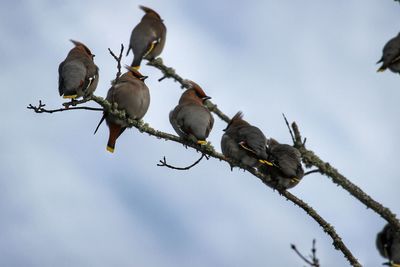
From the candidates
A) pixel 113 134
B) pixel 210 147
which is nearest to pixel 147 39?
pixel 113 134

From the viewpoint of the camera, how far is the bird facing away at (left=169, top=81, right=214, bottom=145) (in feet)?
21.5

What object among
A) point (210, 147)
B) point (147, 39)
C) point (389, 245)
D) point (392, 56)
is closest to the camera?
point (392, 56)

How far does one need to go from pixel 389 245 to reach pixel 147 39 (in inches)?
157

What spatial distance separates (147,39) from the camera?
8242 mm

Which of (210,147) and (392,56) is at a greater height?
(210,147)

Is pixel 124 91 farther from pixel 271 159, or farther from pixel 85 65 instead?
pixel 271 159

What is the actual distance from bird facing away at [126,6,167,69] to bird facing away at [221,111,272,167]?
5.51 feet

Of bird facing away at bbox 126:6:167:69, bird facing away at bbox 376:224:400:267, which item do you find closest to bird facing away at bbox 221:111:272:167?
bird facing away at bbox 376:224:400:267

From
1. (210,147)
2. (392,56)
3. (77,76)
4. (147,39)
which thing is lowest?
(392,56)

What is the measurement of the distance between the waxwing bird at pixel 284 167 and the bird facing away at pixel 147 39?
223 cm

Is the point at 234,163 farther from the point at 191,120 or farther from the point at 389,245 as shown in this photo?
the point at 389,245

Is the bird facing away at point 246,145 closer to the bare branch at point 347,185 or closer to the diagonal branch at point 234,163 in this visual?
the diagonal branch at point 234,163

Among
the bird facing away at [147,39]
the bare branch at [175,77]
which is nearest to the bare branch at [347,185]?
the bare branch at [175,77]

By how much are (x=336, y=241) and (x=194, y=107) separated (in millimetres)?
2378
